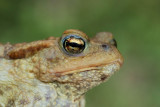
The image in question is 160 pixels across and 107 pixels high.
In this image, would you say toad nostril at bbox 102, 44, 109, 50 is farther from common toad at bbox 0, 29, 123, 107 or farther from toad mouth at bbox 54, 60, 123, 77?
toad mouth at bbox 54, 60, 123, 77

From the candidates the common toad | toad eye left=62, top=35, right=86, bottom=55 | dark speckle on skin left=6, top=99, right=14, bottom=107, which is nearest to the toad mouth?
the common toad

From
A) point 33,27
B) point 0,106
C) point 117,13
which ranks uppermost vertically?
point 117,13

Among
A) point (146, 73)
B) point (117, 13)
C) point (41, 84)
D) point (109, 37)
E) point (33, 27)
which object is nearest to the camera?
point (41, 84)

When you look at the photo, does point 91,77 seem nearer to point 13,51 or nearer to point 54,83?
point 54,83

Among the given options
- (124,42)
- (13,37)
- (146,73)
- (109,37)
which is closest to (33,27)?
(13,37)

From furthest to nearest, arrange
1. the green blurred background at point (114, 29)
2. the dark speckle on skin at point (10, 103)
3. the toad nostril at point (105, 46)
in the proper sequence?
the green blurred background at point (114, 29)
the toad nostril at point (105, 46)
the dark speckle on skin at point (10, 103)

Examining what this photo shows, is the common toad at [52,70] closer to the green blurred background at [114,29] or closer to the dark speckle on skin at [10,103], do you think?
the dark speckle on skin at [10,103]

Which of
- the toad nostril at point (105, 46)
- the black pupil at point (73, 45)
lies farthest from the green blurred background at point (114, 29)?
the black pupil at point (73, 45)
